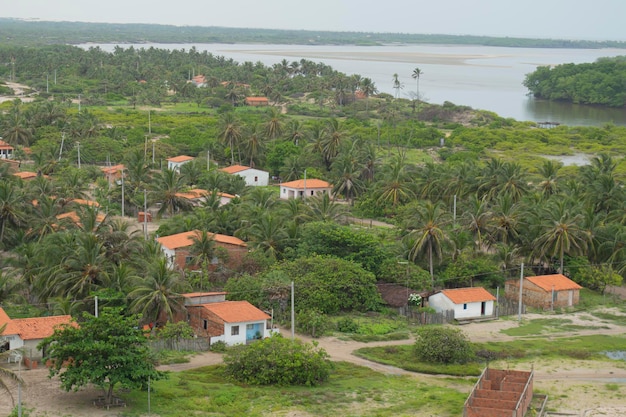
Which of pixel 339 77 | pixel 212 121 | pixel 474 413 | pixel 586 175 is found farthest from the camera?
pixel 339 77

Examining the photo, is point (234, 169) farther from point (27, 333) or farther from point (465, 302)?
point (27, 333)

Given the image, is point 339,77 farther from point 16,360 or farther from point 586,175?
point 16,360

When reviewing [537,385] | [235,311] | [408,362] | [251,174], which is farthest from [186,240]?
[251,174]

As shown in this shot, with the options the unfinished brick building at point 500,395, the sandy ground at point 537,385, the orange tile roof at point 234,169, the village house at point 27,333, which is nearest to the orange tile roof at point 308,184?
the orange tile roof at point 234,169

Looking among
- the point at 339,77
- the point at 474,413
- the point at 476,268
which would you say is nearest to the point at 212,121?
the point at 339,77

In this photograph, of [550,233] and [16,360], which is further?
[550,233]

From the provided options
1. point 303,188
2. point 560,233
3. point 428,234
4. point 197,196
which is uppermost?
point 428,234
